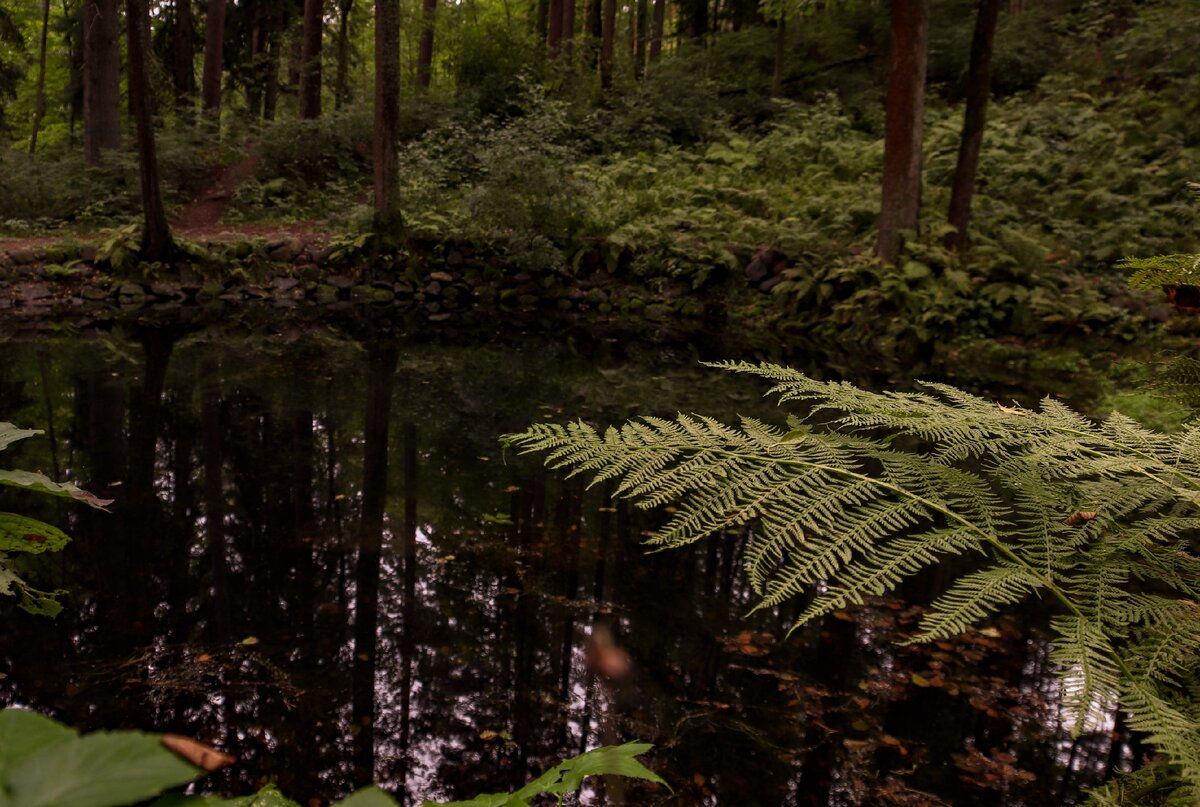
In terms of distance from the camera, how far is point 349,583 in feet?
12.6

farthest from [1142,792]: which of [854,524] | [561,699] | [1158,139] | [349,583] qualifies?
[1158,139]

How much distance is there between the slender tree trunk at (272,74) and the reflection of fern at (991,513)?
22.9 metres

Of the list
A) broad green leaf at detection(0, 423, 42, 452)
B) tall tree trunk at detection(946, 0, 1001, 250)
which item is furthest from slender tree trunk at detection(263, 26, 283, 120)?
broad green leaf at detection(0, 423, 42, 452)

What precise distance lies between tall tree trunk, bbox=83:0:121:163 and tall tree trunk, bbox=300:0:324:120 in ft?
11.9

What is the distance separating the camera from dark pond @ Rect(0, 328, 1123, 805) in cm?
272

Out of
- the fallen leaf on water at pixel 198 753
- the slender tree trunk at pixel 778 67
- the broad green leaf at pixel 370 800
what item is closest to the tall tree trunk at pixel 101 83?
the slender tree trunk at pixel 778 67

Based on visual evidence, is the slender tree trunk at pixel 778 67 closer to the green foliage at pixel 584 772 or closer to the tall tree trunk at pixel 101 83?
the tall tree trunk at pixel 101 83

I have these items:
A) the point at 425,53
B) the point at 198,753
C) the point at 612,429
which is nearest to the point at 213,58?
the point at 425,53

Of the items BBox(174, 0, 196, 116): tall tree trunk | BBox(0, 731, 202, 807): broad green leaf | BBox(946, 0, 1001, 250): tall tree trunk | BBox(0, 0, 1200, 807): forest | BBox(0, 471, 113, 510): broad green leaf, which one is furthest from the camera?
BBox(174, 0, 196, 116): tall tree trunk

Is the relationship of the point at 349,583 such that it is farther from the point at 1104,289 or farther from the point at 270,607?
A: the point at 1104,289

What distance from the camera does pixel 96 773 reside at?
0.37 metres

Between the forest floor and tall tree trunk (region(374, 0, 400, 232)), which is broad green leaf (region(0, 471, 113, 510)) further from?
the forest floor

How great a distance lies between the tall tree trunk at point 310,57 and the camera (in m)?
17.2

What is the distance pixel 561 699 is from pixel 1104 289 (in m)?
10.0
